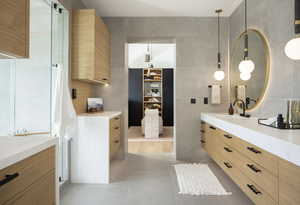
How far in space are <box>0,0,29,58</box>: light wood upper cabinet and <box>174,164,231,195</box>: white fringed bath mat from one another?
2.14 meters

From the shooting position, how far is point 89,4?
3.25m

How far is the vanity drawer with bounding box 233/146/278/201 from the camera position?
1.36 meters

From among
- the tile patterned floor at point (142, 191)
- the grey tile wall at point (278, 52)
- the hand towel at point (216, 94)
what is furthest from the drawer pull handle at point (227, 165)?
the hand towel at point (216, 94)

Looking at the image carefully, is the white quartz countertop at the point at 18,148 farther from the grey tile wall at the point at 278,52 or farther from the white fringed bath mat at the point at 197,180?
the grey tile wall at the point at 278,52

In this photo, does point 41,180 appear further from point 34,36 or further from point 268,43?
point 268,43

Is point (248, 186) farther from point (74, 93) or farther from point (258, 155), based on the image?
point (74, 93)

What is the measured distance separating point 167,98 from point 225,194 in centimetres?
583

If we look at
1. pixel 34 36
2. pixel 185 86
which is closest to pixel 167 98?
pixel 185 86

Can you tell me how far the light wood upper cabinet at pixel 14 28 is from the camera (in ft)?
3.62

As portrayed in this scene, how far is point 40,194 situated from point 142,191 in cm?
147

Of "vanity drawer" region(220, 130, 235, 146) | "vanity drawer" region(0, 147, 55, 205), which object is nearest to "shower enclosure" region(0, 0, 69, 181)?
"vanity drawer" region(0, 147, 55, 205)

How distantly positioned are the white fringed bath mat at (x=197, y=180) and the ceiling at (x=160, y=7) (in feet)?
8.64

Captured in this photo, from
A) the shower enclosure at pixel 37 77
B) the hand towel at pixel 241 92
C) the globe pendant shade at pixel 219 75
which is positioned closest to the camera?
the shower enclosure at pixel 37 77

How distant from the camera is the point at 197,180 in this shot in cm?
269
